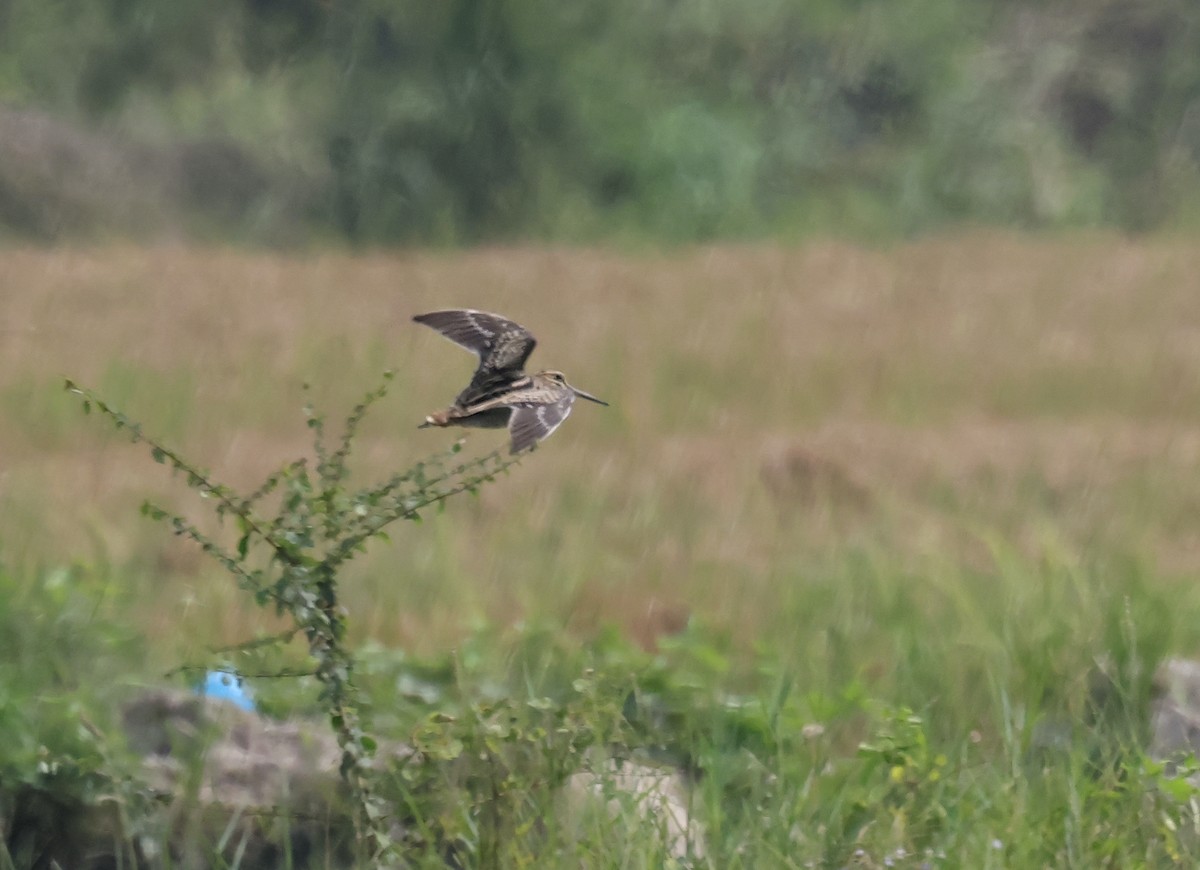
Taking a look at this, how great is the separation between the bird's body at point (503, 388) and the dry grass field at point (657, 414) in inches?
58.0

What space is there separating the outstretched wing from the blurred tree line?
1148cm

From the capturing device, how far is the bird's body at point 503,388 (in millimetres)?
2348

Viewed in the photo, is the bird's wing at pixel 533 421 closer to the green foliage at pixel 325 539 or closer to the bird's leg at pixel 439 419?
the bird's leg at pixel 439 419

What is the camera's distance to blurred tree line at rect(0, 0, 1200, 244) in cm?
1549

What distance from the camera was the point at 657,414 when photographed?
25.6 ft

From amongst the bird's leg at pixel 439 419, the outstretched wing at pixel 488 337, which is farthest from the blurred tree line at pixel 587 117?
the bird's leg at pixel 439 419

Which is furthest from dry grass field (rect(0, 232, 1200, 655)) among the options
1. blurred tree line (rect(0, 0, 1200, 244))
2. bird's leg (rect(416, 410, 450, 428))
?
blurred tree line (rect(0, 0, 1200, 244))

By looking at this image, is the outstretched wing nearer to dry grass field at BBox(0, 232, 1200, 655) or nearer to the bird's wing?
the bird's wing

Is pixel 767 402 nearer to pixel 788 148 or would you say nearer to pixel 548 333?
pixel 548 333

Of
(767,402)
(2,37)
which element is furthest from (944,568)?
(2,37)

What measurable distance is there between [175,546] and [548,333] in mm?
3863

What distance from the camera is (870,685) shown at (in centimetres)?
407

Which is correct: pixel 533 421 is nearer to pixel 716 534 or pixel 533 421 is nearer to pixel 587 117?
pixel 716 534

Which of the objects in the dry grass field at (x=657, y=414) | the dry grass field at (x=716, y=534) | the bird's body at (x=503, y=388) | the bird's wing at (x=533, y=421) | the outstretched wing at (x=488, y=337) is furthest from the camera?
the dry grass field at (x=657, y=414)
